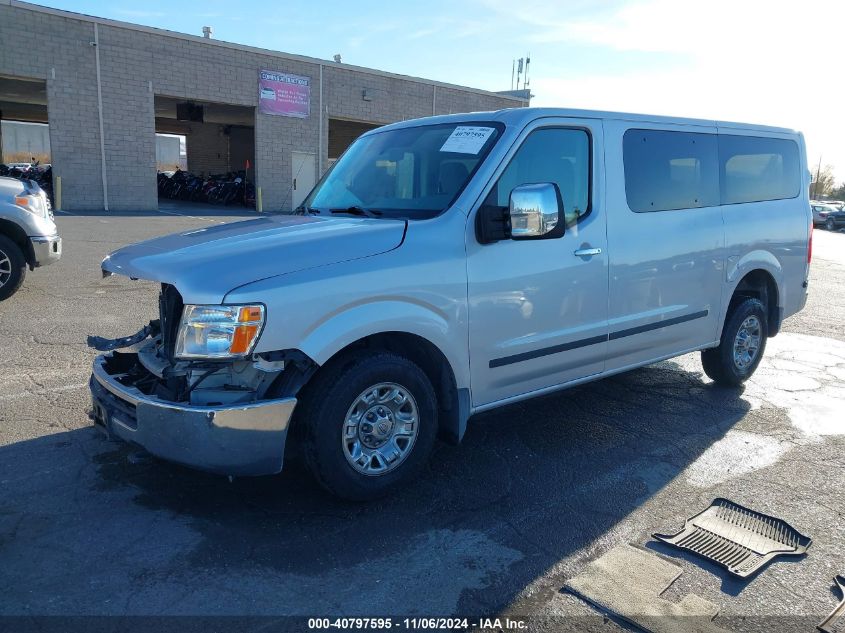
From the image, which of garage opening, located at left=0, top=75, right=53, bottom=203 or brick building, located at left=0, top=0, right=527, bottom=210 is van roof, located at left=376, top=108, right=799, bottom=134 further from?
garage opening, located at left=0, top=75, right=53, bottom=203

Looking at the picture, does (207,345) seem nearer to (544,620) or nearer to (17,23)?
(544,620)

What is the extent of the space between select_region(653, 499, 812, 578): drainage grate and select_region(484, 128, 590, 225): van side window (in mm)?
1920

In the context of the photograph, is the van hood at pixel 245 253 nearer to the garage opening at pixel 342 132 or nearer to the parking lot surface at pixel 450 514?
the parking lot surface at pixel 450 514

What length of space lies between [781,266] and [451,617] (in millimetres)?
4851

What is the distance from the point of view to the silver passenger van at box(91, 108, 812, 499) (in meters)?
3.22

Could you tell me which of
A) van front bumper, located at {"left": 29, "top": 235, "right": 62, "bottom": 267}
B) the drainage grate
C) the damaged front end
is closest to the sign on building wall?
van front bumper, located at {"left": 29, "top": 235, "right": 62, "bottom": 267}

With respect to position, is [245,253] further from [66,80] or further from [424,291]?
[66,80]

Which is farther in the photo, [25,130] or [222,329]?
[25,130]

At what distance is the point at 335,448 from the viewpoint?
11.2 feet

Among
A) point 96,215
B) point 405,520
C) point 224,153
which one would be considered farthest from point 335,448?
point 224,153

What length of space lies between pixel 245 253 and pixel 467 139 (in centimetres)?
162

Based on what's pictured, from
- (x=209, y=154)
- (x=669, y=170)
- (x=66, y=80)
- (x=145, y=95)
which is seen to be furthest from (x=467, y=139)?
(x=209, y=154)

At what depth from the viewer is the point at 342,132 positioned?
132ft

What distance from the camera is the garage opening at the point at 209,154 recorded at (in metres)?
31.6
